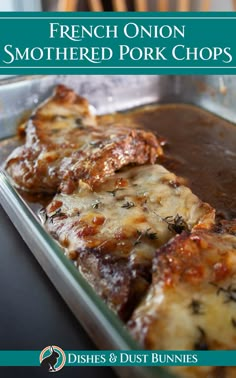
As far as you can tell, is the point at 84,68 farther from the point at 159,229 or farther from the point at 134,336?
the point at 134,336

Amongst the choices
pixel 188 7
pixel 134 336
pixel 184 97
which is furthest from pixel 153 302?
pixel 184 97

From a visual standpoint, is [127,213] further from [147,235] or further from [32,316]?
[32,316]

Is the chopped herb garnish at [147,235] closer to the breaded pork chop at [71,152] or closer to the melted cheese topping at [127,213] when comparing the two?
the melted cheese topping at [127,213]

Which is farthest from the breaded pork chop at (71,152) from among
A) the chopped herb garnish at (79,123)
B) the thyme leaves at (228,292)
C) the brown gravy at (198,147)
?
the thyme leaves at (228,292)

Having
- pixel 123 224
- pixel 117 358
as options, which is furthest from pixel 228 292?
pixel 123 224

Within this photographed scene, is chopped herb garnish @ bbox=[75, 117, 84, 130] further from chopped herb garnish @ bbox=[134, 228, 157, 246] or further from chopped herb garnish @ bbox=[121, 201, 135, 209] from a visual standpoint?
chopped herb garnish @ bbox=[134, 228, 157, 246]
